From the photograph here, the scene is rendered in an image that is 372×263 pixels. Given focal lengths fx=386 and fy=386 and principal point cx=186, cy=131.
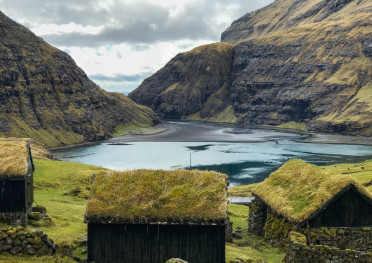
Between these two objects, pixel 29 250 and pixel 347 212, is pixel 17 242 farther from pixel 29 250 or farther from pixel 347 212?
pixel 347 212

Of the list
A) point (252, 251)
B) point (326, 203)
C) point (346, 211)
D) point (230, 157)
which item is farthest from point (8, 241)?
point (230, 157)

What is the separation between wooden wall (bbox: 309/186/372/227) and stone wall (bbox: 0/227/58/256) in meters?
18.6

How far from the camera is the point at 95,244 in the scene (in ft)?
83.4

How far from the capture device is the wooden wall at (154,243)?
83.0 feet

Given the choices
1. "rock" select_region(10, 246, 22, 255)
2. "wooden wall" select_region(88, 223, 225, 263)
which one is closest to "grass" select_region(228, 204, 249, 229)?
"wooden wall" select_region(88, 223, 225, 263)

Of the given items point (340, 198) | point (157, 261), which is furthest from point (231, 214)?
point (157, 261)

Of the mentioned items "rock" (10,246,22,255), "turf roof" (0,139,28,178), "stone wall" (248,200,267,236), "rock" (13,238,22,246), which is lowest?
"stone wall" (248,200,267,236)

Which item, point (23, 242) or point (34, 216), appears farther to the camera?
point (34, 216)

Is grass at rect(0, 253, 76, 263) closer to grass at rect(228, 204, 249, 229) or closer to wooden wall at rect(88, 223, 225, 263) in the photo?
wooden wall at rect(88, 223, 225, 263)

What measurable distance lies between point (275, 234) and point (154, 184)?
11.5m

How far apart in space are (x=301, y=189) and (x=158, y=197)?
12.5 metres

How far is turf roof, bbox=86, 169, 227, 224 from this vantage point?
25.2 meters

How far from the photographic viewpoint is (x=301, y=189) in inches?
1243

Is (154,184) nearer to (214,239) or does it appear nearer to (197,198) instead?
(197,198)
